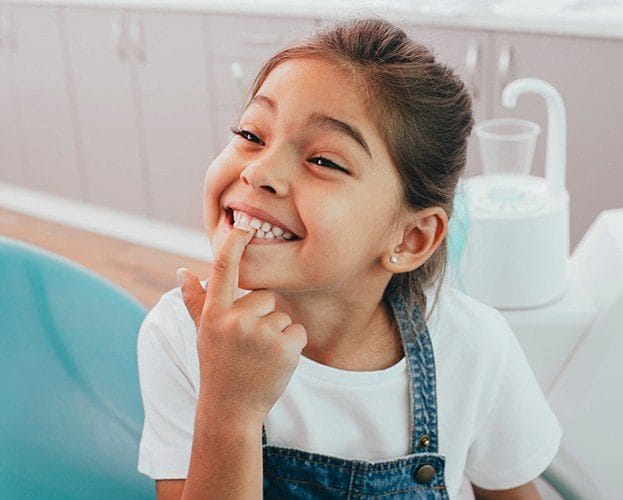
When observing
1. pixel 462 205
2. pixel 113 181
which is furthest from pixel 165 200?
pixel 462 205

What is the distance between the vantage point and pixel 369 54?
1.01 m

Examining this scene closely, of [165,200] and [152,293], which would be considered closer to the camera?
[152,293]

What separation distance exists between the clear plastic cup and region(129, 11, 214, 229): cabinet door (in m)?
1.72

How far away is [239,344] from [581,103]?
1814 mm

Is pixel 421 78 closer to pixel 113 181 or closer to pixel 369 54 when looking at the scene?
Answer: pixel 369 54

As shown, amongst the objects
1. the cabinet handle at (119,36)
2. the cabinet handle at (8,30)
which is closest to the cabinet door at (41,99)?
the cabinet handle at (8,30)

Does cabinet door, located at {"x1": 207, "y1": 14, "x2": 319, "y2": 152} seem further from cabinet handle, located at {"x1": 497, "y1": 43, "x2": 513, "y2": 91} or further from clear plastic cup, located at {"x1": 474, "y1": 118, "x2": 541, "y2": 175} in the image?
clear plastic cup, located at {"x1": 474, "y1": 118, "x2": 541, "y2": 175}

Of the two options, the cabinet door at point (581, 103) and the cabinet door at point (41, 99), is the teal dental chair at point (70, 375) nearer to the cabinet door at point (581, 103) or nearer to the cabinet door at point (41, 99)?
the cabinet door at point (581, 103)

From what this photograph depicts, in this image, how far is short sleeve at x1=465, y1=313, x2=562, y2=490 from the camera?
1142 millimetres

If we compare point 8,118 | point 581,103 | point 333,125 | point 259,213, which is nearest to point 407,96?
point 333,125

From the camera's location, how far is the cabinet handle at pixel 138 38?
3.35 metres

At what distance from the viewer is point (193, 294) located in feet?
3.32

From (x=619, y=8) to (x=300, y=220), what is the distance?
1.84 metres

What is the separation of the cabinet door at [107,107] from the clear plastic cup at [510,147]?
2031 mm
